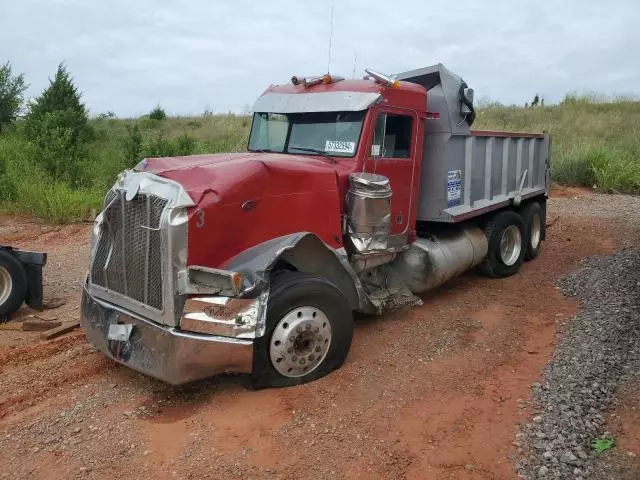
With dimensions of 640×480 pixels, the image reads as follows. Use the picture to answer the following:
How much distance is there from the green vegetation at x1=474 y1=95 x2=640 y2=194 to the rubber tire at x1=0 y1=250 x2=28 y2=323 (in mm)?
15008

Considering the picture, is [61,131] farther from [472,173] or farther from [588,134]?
[588,134]

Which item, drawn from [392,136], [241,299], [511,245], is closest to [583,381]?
[241,299]

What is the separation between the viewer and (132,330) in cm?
412

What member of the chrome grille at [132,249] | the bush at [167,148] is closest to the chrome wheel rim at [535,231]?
the chrome grille at [132,249]

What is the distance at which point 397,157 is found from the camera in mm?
5746

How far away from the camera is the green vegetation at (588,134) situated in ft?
52.9

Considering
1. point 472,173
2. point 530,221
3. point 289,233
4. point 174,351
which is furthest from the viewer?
point 530,221

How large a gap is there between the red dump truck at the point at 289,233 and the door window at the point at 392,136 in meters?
0.02

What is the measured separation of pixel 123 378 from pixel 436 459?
8.12 ft

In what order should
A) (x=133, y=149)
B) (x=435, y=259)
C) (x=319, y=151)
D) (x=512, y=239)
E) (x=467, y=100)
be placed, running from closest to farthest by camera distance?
(x=319, y=151)
(x=435, y=259)
(x=467, y=100)
(x=512, y=239)
(x=133, y=149)

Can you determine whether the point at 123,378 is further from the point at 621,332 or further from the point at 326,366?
the point at 621,332

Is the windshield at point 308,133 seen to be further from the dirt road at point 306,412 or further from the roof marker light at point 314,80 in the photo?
the dirt road at point 306,412

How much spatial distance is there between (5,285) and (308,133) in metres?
3.46

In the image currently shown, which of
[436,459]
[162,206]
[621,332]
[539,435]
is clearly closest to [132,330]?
[162,206]
